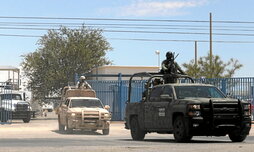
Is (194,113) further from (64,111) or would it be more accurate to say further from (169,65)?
(64,111)

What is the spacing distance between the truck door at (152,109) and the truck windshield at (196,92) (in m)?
0.88

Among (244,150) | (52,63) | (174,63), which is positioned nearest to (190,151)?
(244,150)

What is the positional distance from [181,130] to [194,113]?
0.65m

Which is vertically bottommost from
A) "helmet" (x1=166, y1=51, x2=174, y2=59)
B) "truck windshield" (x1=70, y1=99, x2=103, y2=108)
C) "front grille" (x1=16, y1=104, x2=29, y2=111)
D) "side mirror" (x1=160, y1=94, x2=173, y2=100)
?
"front grille" (x1=16, y1=104, x2=29, y2=111)

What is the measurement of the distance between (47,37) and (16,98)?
22516 mm

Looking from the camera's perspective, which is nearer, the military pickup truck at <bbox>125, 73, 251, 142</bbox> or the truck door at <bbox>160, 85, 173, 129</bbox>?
the military pickup truck at <bbox>125, 73, 251, 142</bbox>

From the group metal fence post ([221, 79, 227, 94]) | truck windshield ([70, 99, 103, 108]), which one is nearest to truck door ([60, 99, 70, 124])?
truck windshield ([70, 99, 103, 108])

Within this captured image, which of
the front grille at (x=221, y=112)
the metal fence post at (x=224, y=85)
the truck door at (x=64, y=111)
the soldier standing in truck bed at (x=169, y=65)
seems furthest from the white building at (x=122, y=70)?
the front grille at (x=221, y=112)

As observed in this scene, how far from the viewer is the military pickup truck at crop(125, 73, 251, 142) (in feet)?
58.0

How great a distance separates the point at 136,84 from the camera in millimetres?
39875

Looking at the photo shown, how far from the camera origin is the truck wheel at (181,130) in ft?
58.2

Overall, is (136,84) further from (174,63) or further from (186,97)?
(186,97)

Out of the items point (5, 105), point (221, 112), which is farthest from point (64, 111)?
point (5, 105)

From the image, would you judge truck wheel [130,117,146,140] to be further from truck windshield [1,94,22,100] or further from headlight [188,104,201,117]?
truck windshield [1,94,22,100]
